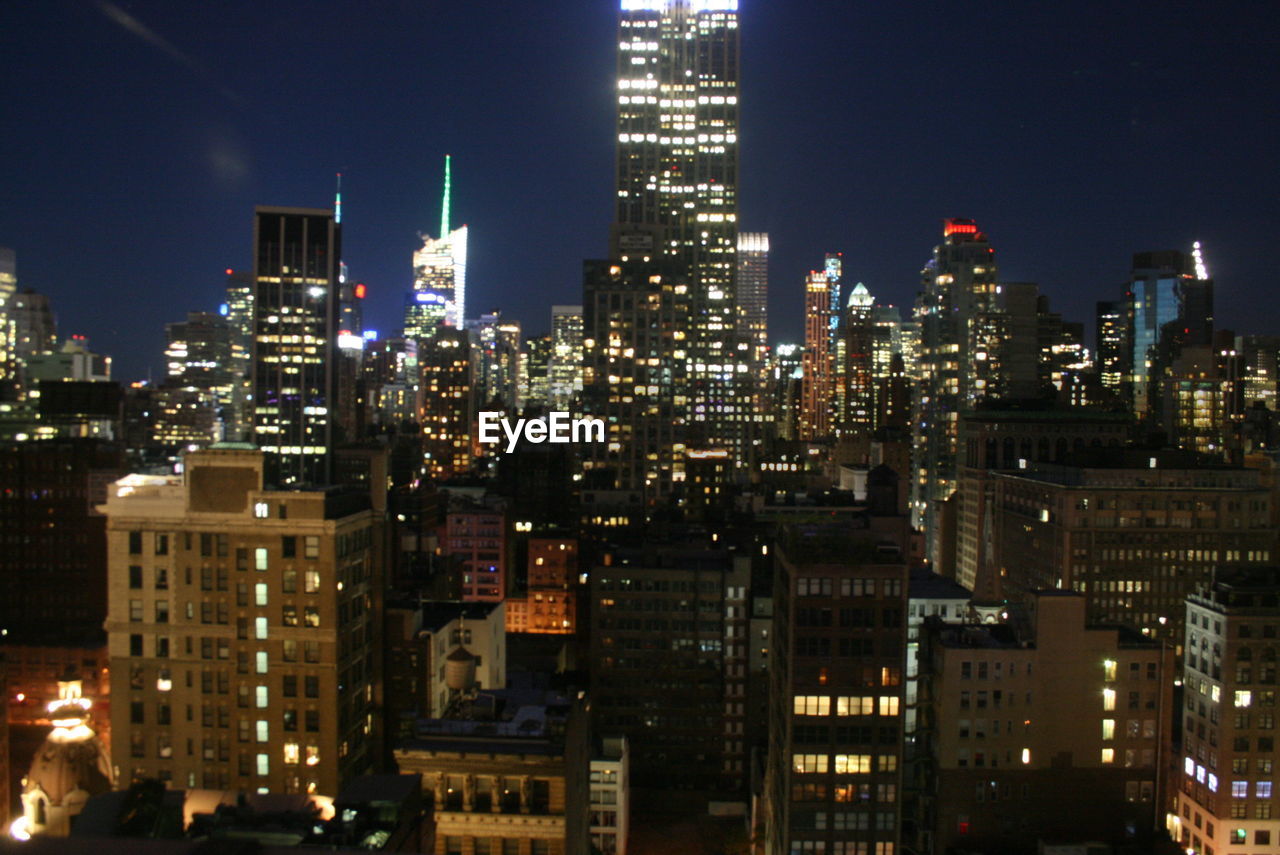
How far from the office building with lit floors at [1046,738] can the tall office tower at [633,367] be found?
232ft

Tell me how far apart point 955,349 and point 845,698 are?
99057mm

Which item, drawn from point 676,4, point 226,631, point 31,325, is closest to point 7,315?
point 31,325

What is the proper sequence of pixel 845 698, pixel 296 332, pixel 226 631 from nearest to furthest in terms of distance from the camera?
pixel 226 631 → pixel 845 698 → pixel 296 332

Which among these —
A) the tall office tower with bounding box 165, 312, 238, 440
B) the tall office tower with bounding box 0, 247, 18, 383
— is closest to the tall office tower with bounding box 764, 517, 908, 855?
the tall office tower with bounding box 0, 247, 18, 383

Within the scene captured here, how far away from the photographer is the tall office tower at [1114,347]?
15900 centimetres

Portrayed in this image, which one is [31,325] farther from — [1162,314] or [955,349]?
[1162,314]

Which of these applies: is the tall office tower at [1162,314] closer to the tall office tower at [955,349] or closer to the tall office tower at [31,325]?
the tall office tower at [955,349]

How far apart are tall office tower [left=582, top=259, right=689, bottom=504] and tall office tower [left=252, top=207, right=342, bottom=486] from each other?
27.9 meters

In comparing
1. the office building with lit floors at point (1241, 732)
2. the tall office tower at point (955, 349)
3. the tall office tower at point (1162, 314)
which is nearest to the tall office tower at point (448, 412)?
the tall office tower at point (955, 349)

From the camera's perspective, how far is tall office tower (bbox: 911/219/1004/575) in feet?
399

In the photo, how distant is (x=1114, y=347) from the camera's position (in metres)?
166

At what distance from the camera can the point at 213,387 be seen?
105 meters

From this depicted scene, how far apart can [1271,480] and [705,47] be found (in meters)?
87.8

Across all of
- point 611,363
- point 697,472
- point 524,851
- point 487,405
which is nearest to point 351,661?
point 524,851
